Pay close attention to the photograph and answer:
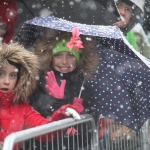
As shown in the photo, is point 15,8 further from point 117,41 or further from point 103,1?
point 117,41

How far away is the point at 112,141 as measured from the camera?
4738mm

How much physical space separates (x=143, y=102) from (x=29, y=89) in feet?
4.24

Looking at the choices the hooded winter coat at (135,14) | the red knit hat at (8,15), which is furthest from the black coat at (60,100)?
the hooded winter coat at (135,14)

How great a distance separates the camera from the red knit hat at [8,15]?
16.2ft

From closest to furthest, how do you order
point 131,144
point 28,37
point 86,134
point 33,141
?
point 33,141
point 86,134
point 28,37
point 131,144

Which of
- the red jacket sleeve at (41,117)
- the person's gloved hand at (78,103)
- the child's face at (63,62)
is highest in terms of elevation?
the child's face at (63,62)

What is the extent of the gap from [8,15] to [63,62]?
44.7 inches

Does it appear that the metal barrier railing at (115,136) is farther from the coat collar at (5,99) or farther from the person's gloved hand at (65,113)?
the coat collar at (5,99)

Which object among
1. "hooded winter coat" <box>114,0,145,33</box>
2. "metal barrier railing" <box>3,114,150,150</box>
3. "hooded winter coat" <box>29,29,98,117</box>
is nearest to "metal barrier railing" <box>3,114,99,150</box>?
"metal barrier railing" <box>3,114,150,150</box>

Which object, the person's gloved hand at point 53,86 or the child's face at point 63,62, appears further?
the child's face at point 63,62

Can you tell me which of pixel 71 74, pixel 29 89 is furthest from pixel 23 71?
pixel 71 74

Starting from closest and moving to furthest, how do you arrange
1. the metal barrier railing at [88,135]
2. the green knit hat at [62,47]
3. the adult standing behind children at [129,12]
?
the metal barrier railing at [88,135] → the green knit hat at [62,47] → the adult standing behind children at [129,12]

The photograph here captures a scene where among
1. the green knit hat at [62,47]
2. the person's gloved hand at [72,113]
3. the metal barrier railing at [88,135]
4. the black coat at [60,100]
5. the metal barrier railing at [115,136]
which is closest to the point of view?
the metal barrier railing at [88,135]

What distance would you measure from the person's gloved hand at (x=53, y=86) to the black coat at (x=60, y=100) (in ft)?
0.25
